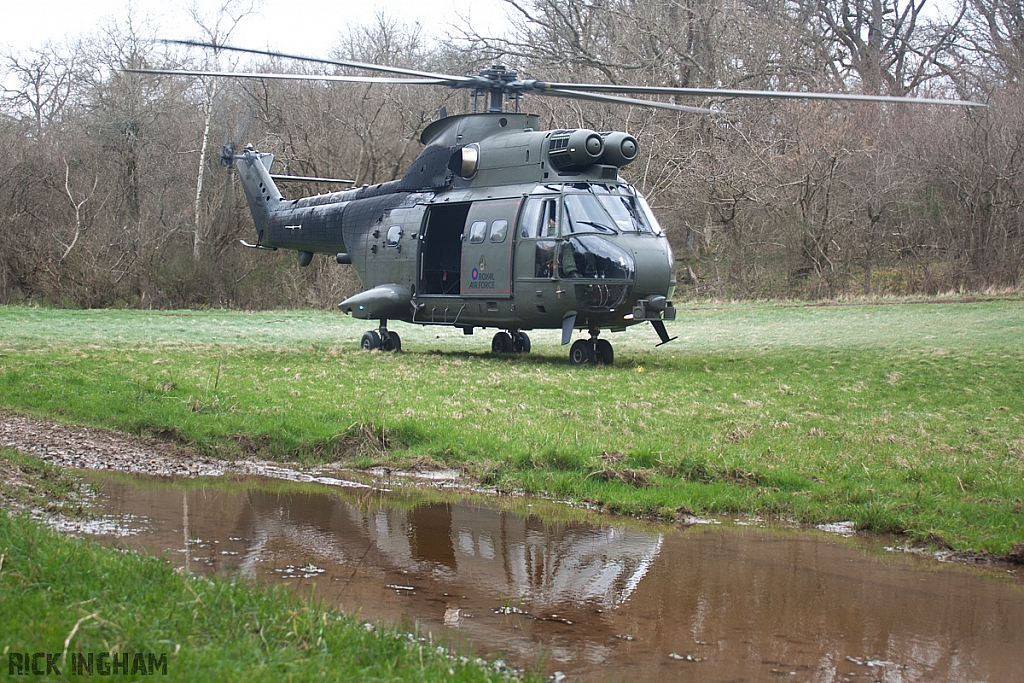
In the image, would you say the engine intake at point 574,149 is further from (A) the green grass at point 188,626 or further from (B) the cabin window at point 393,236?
(A) the green grass at point 188,626

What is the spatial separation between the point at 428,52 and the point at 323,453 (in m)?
36.6

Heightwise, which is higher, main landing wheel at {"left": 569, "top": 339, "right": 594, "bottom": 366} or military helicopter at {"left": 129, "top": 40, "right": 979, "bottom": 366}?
military helicopter at {"left": 129, "top": 40, "right": 979, "bottom": 366}

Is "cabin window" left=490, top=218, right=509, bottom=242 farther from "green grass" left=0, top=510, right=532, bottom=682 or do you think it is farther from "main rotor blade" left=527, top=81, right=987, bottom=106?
"green grass" left=0, top=510, right=532, bottom=682

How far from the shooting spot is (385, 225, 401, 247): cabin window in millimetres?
17547

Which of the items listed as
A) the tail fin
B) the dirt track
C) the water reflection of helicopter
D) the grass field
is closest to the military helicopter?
the grass field

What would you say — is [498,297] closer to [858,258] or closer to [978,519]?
[978,519]

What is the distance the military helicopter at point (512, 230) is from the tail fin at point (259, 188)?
7.80ft

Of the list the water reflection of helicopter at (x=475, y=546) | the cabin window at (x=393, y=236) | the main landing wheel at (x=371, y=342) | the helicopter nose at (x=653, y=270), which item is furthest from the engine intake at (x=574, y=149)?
the water reflection of helicopter at (x=475, y=546)

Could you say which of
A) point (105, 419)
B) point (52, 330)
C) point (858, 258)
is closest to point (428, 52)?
point (858, 258)

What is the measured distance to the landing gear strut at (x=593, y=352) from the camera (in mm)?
15672

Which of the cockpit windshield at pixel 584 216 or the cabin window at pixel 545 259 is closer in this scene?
the cockpit windshield at pixel 584 216

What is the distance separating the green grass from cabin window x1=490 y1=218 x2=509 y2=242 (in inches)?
444

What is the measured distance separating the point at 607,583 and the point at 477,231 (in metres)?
10.9

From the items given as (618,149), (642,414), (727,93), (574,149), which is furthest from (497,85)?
(642,414)
